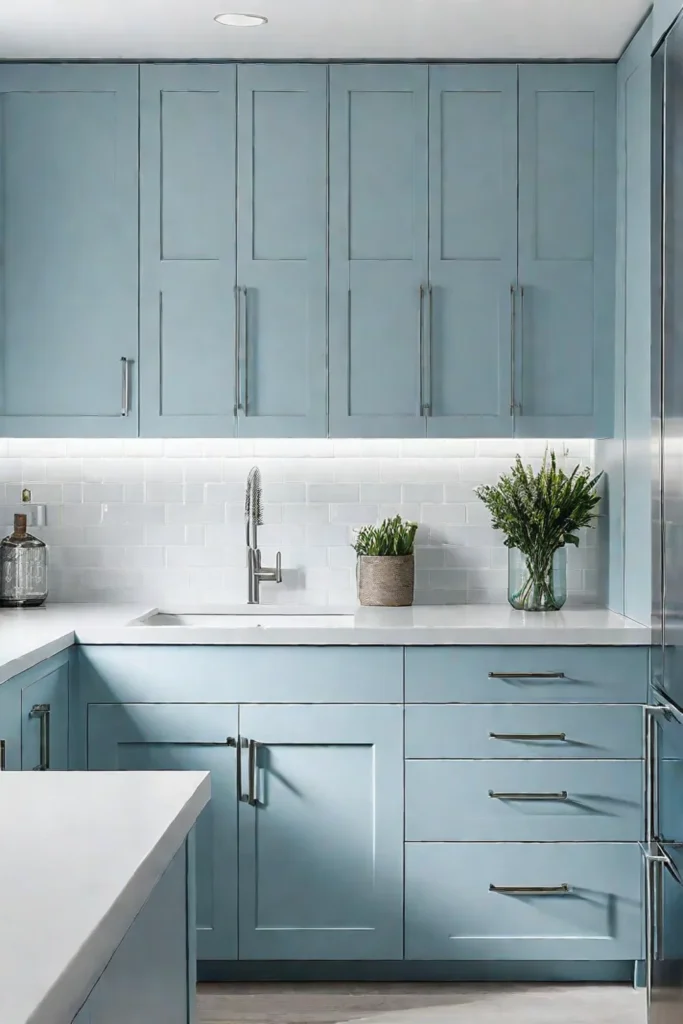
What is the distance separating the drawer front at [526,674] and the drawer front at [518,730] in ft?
0.09

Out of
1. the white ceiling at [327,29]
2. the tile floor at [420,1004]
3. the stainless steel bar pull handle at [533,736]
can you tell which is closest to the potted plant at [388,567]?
the stainless steel bar pull handle at [533,736]

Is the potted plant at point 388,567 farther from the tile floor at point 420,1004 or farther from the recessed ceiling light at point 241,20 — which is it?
the recessed ceiling light at point 241,20

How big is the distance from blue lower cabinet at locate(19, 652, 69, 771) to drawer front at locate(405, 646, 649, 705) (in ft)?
2.87

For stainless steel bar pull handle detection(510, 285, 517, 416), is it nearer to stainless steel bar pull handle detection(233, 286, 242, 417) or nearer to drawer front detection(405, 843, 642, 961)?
stainless steel bar pull handle detection(233, 286, 242, 417)

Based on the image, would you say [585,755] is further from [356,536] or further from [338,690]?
[356,536]

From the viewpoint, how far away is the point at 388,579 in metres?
3.27

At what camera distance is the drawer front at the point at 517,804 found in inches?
109

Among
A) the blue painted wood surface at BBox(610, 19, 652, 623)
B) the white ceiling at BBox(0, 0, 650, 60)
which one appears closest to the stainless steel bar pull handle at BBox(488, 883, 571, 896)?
the blue painted wood surface at BBox(610, 19, 652, 623)

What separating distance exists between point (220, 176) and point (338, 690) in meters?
1.53

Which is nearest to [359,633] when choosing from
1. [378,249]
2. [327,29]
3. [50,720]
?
[50,720]

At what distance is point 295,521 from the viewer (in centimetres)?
344

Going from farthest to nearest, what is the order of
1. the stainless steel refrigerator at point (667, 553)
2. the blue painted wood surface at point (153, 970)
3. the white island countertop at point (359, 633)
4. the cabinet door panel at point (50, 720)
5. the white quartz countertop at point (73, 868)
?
the white island countertop at point (359, 633)
the cabinet door panel at point (50, 720)
the stainless steel refrigerator at point (667, 553)
the blue painted wood surface at point (153, 970)
the white quartz countertop at point (73, 868)

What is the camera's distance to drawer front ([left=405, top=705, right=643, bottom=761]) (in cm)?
277

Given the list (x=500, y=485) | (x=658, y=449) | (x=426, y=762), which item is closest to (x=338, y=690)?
(x=426, y=762)
